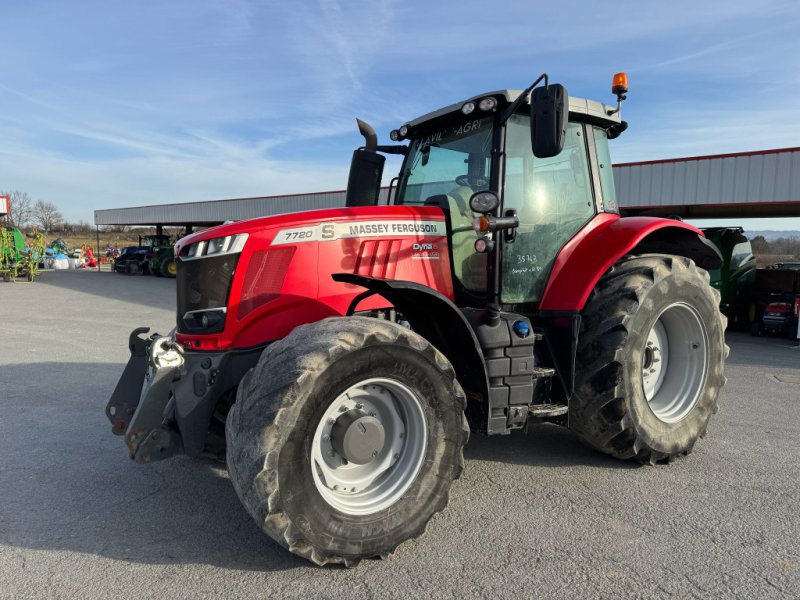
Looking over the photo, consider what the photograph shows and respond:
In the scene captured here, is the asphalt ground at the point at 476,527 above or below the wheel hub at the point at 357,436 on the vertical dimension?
below

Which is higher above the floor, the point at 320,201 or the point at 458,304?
the point at 320,201

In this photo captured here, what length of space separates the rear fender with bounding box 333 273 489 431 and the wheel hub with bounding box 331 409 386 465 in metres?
0.66

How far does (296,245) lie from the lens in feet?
10.7

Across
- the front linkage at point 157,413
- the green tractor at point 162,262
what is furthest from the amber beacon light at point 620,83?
the green tractor at point 162,262

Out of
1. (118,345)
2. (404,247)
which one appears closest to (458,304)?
(404,247)

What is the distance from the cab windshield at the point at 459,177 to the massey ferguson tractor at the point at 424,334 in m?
0.01

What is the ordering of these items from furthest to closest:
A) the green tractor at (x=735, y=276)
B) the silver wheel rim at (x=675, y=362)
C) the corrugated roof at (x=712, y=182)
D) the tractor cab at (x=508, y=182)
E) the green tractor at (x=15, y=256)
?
the green tractor at (x=15, y=256) < the green tractor at (x=735, y=276) < the corrugated roof at (x=712, y=182) < the silver wheel rim at (x=675, y=362) < the tractor cab at (x=508, y=182)

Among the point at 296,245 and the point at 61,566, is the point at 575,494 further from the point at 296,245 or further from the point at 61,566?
the point at 61,566

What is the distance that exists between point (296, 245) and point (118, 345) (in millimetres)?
6760

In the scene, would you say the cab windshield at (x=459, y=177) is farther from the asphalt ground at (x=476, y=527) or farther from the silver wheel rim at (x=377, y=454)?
the asphalt ground at (x=476, y=527)

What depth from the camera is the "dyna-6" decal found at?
3.27 meters

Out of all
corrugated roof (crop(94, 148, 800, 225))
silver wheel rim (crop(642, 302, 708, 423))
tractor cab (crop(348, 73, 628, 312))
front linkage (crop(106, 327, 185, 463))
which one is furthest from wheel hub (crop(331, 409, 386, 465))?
corrugated roof (crop(94, 148, 800, 225))

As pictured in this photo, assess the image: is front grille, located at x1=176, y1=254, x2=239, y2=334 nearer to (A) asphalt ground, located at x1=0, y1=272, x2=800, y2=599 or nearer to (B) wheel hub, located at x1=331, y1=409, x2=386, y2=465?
(B) wheel hub, located at x1=331, y1=409, x2=386, y2=465

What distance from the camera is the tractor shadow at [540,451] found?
4.02 metres
